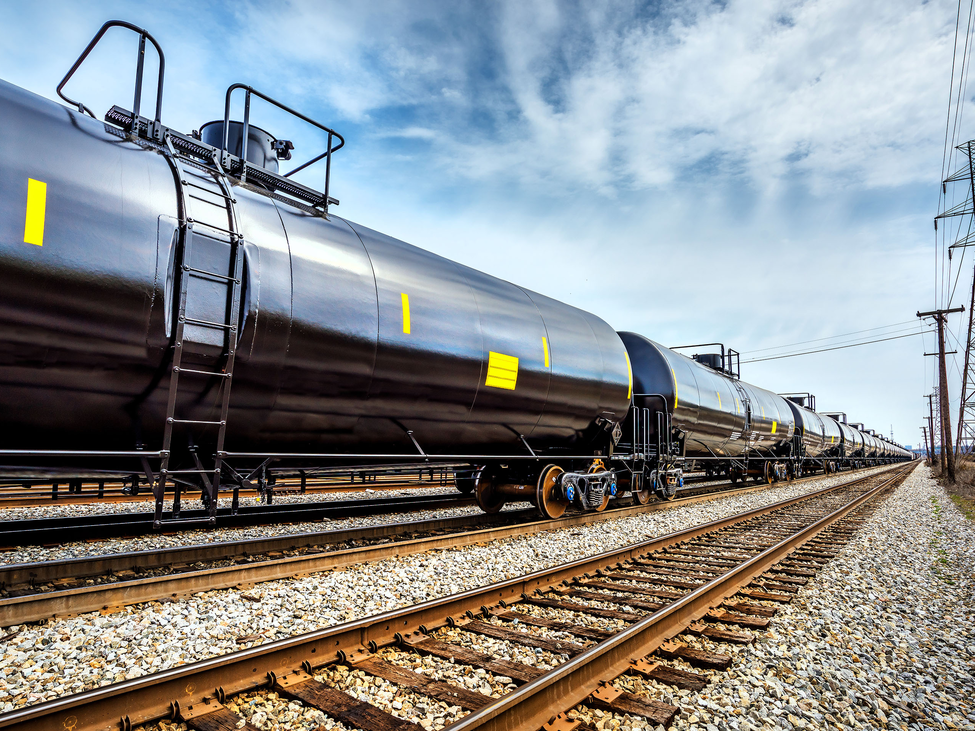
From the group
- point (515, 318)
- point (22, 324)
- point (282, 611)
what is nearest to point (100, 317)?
point (22, 324)

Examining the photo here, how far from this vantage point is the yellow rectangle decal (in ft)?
25.6

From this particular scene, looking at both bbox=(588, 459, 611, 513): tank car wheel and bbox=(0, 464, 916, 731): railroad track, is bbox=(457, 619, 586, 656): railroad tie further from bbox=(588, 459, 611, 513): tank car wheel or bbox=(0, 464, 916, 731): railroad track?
bbox=(588, 459, 611, 513): tank car wheel

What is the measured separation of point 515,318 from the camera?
8.46m

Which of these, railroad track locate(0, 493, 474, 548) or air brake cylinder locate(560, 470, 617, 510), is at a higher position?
air brake cylinder locate(560, 470, 617, 510)

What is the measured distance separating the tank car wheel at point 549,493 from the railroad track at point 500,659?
10.6ft

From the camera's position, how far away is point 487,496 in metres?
10.2

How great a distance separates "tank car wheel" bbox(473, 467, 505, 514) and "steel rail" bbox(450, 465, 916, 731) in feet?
16.8

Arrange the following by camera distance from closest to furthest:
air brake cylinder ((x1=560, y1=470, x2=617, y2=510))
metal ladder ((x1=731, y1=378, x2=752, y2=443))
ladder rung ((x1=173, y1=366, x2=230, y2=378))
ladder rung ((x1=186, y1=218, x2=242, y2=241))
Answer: ladder rung ((x1=173, y1=366, x2=230, y2=378))
ladder rung ((x1=186, y1=218, x2=242, y2=241))
air brake cylinder ((x1=560, y1=470, x2=617, y2=510))
metal ladder ((x1=731, y1=378, x2=752, y2=443))

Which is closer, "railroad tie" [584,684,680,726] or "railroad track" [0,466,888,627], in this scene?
"railroad tie" [584,684,680,726]

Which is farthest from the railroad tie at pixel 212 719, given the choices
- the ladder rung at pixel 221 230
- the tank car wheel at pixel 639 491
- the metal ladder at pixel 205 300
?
the tank car wheel at pixel 639 491

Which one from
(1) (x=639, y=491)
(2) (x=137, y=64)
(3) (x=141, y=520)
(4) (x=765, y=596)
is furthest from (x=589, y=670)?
(1) (x=639, y=491)

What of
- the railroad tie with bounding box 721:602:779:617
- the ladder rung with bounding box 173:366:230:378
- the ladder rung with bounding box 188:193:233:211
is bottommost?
the railroad tie with bounding box 721:602:779:617

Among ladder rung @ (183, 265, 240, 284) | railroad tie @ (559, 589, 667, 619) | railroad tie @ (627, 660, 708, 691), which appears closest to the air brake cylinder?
railroad tie @ (559, 589, 667, 619)

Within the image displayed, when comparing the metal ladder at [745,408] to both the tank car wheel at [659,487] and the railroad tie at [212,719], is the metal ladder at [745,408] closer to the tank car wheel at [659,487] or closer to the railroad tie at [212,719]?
the tank car wheel at [659,487]
